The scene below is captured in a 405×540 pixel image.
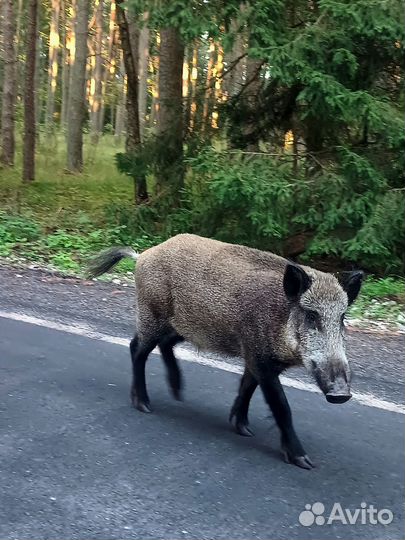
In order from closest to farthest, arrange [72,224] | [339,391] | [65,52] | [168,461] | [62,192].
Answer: [339,391]
[168,461]
[72,224]
[62,192]
[65,52]

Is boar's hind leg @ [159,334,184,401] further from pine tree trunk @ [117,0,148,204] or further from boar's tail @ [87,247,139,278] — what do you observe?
pine tree trunk @ [117,0,148,204]

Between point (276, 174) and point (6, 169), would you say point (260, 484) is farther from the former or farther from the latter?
point (6, 169)

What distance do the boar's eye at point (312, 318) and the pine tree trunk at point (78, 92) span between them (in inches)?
646

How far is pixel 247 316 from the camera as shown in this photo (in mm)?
4453

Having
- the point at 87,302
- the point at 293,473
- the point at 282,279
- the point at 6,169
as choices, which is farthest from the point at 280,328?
the point at 6,169

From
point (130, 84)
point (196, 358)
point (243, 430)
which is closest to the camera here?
point (243, 430)

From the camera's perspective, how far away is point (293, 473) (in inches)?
162

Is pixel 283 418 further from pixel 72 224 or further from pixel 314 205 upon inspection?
pixel 72 224

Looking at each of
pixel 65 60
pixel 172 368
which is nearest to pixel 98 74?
pixel 65 60

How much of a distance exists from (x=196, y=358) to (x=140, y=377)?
1.12 m

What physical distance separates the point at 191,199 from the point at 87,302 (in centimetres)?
405

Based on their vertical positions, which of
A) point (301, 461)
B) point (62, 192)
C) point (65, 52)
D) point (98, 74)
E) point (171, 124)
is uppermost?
point (65, 52)

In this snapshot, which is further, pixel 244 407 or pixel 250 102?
pixel 250 102

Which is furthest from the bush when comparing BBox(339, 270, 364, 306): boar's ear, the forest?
BBox(339, 270, 364, 306): boar's ear
